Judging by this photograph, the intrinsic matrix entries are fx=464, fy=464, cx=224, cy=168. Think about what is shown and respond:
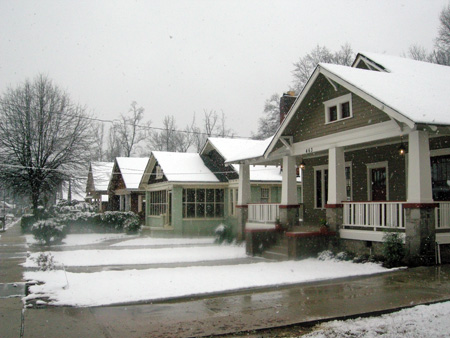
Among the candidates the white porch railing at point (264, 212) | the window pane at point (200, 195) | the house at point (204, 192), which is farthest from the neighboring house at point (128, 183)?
the white porch railing at point (264, 212)

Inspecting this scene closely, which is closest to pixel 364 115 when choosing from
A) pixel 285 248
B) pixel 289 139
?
pixel 289 139

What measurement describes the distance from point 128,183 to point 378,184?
21.7 m

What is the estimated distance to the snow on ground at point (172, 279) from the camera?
920 cm

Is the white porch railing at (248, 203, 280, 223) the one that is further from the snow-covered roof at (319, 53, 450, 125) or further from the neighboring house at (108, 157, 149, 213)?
the neighboring house at (108, 157, 149, 213)

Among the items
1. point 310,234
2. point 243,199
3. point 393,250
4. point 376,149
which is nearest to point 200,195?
point 243,199

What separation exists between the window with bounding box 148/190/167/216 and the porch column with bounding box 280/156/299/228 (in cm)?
1179

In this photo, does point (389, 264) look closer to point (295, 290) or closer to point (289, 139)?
point (295, 290)

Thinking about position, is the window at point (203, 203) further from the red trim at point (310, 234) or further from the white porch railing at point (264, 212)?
the red trim at point (310, 234)

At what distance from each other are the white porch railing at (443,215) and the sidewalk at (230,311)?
7.64 ft

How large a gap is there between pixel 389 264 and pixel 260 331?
6.25 meters

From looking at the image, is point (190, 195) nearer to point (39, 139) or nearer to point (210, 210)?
point (210, 210)

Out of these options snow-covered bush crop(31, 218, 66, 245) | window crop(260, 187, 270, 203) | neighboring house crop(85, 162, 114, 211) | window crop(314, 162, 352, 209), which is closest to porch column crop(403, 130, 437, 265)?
window crop(314, 162, 352, 209)

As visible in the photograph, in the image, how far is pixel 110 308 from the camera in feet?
27.1

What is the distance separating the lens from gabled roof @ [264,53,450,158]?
11198 millimetres
